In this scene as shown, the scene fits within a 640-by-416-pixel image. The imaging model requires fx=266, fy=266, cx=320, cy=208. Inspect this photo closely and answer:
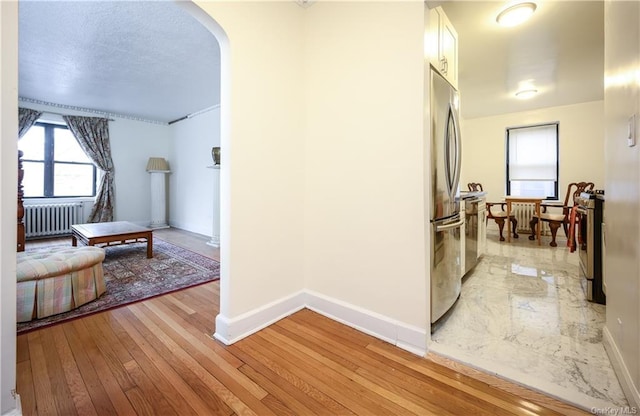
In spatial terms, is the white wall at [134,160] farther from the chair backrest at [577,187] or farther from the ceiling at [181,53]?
the chair backrest at [577,187]

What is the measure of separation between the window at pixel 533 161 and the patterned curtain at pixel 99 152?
863cm

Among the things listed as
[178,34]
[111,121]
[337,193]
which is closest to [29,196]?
[111,121]

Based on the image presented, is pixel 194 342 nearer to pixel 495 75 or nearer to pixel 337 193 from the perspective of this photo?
pixel 337 193

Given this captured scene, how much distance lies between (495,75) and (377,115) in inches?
124

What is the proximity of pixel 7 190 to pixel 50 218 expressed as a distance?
5.76 metres

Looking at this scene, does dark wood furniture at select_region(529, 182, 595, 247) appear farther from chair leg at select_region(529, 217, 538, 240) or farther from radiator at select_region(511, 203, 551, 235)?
radiator at select_region(511, 203, 551, 235)

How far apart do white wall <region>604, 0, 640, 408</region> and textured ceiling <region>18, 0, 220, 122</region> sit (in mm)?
3079

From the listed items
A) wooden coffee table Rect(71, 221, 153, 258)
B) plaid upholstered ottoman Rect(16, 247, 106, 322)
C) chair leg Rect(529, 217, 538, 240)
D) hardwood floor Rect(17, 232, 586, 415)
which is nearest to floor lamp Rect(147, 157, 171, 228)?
wooden coffee table Rect(71, 221, 153, 258)

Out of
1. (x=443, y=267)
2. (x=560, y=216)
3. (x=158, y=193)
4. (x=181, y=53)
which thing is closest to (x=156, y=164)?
(x=158, y=193)

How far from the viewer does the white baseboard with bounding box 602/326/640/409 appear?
1.13 meters

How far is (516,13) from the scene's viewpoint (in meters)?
2.30

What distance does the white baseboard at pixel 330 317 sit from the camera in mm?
1663

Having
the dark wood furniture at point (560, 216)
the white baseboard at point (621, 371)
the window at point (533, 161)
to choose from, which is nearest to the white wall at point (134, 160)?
the white baseboard at point (621, 371)

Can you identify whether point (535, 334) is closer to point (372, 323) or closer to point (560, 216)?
point (372, 323)
